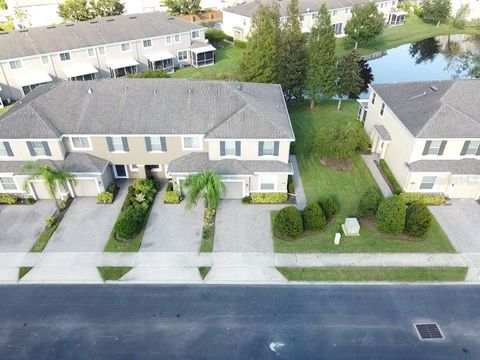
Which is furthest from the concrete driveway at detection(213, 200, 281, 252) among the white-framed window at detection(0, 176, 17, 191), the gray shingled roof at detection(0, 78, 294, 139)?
the white-framed window at detection(0, 176, 17, 191)

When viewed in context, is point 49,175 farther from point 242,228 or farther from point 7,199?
point 242,228

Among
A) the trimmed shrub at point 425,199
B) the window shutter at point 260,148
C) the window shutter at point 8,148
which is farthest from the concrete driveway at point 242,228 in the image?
the window shutter at point 8,148

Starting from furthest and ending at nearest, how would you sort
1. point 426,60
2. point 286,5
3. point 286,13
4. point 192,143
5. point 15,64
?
1. point 286,5
2. point 426,60
3. point 286,13
4. point 15,64
5. point 192,143

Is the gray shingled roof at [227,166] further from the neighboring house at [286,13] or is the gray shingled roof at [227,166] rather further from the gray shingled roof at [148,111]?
the neighboring house at [286,13]

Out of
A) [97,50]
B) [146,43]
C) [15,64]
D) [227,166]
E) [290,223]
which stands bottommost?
[290,223]

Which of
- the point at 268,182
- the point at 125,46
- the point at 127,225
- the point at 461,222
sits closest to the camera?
the point at 127,225

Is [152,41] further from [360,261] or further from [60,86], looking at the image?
[360,261]

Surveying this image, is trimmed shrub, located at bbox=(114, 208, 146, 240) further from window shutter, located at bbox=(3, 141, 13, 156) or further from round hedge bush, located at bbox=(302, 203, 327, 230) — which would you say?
round hedge bush, located at bbox=(302, 203, 327, 230)

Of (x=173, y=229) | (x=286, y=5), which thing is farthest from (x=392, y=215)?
(x=286, y=5)
